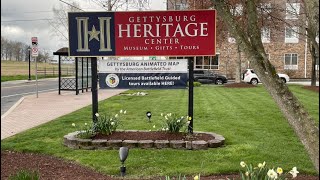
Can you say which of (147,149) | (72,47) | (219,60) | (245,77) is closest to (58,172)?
(147,149)

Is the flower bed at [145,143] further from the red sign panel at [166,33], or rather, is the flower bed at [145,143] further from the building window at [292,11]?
the building window at [292,11]

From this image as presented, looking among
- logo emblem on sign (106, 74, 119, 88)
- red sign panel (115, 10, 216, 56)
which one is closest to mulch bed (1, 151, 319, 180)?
logo emblem on sign (106, 74, 119, 88)

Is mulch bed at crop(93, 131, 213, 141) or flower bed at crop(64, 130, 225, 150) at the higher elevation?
mulch bed at crop(93, 131, 213, 141)

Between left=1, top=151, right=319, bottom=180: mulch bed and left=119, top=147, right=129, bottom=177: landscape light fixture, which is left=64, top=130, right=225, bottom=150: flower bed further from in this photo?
left=119, top=147, right=129, bottom=177: landscape light fixture

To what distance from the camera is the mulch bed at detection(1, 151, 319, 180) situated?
598cm

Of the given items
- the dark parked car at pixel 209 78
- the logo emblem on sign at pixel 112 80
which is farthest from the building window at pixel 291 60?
the logo emblem on sign at pixel 112 80

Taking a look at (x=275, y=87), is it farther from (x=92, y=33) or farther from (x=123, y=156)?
(x=92, y=33)

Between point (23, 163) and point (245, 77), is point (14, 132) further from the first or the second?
point (245, 77)

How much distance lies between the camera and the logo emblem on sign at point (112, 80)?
343 inches

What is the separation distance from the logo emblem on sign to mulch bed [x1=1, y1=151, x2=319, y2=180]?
A: 2.03 m

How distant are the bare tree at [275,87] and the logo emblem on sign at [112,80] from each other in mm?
4811

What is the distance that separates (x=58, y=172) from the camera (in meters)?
6.32

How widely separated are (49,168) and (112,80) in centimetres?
267

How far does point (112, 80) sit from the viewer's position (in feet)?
28.6
